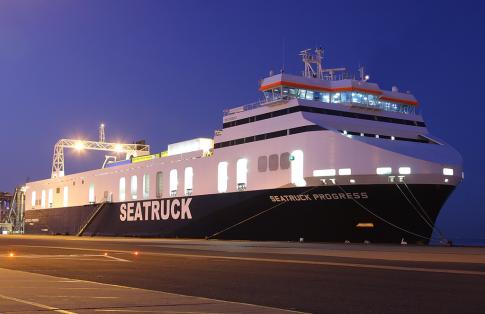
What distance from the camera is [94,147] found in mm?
72188

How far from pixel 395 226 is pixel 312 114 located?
9.18m

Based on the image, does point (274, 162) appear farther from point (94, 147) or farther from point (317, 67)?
point (94, 147)

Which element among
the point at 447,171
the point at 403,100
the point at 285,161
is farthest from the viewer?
the point at 403,100

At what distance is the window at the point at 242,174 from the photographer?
4222 centimetres

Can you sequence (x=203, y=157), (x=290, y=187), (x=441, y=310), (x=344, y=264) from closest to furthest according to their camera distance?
1. (x=441, y=310)
2. (x=344, y=264)
3. (x=290, y=187)
4. (x=203, y=157)

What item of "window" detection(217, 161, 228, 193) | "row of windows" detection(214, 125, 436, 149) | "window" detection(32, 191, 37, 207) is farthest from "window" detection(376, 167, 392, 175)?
"window" detection(32, 191, 37, 207)

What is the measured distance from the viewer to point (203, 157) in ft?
155

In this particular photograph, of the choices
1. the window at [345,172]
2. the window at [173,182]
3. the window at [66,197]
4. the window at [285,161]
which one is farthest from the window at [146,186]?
the window at [345,172]

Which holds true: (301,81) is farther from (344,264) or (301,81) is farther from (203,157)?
(344,264)

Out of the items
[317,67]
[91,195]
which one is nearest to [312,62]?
[317,67]

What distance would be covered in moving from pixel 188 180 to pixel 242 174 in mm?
6916

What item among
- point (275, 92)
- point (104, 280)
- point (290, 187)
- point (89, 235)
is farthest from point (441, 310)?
point (89, 235)

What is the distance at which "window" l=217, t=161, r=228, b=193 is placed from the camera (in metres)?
44.5

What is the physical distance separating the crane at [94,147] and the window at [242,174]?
27.1 m
